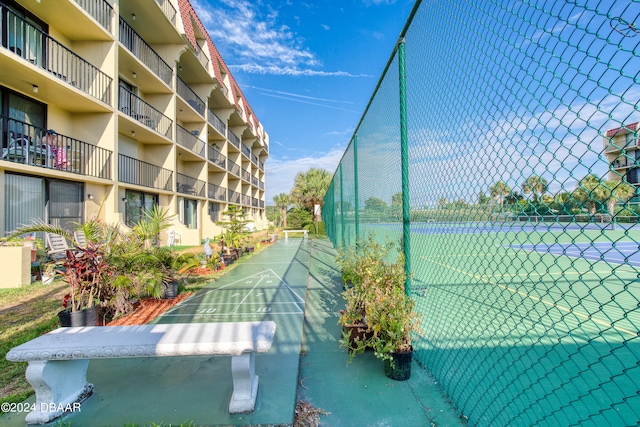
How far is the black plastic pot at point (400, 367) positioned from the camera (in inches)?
103

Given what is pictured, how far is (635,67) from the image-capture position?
3.45ft

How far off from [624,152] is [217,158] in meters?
21.0

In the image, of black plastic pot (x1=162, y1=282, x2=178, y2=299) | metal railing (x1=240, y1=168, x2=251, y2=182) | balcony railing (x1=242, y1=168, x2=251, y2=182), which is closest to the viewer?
black plastic pot (x1=162, y1=282, x2=178, y2=299)

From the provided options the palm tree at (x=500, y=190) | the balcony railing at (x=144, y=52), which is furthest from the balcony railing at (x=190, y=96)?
the palm tree at (x=500, y=190)

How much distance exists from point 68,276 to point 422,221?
4.56 meters

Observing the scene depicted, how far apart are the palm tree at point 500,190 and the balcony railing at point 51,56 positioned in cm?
1039

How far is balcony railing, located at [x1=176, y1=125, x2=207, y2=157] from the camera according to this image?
14312mm

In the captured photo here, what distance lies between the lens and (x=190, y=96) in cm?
1584

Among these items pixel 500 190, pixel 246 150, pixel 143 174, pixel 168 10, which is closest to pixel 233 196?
pixel 246 150

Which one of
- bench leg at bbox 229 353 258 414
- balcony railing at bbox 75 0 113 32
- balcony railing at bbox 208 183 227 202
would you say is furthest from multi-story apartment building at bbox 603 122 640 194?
balcony railing at bbox 208 183 227 202

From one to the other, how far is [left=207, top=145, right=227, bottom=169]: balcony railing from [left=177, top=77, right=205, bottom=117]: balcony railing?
2.77 meters

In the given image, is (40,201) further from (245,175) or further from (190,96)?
(245,175)

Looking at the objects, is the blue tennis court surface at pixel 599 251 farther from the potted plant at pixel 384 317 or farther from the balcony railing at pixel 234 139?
the balcony railing at pixel 234 139

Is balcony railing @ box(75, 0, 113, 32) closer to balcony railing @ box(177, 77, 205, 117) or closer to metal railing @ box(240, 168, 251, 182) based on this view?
balcony railing @ box(177, 77, 205, 117)
